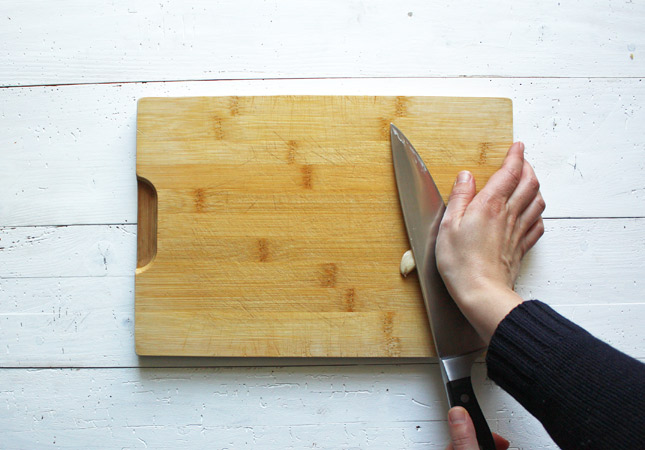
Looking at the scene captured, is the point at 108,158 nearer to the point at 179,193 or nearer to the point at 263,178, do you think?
the point at 179,193

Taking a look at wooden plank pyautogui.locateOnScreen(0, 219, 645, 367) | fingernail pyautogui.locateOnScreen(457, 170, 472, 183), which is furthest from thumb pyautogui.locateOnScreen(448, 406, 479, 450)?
fingernail pyautogui.locateOnScreen(457, 170, 472, 183)

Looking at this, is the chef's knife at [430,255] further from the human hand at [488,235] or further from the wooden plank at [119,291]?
the wooden plank at [119,291]

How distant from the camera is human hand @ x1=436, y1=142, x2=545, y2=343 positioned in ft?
1.97

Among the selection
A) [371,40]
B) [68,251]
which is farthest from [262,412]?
[371,40]

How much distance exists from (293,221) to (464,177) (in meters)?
0.26

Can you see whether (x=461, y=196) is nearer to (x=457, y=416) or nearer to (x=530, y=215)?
(x=530, y=215)

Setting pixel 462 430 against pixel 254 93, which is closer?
pixel 462 430

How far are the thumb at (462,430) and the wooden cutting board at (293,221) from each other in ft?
0.30

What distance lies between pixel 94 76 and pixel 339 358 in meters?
0.61

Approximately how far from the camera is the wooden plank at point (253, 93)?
27.4 inches

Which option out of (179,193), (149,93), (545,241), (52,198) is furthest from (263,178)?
(545,241)

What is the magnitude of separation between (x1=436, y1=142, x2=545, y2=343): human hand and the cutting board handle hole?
0.44 meters

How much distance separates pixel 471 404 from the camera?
61 centimetres

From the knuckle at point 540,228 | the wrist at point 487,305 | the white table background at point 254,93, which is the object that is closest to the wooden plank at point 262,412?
the white table background at point 254,93
